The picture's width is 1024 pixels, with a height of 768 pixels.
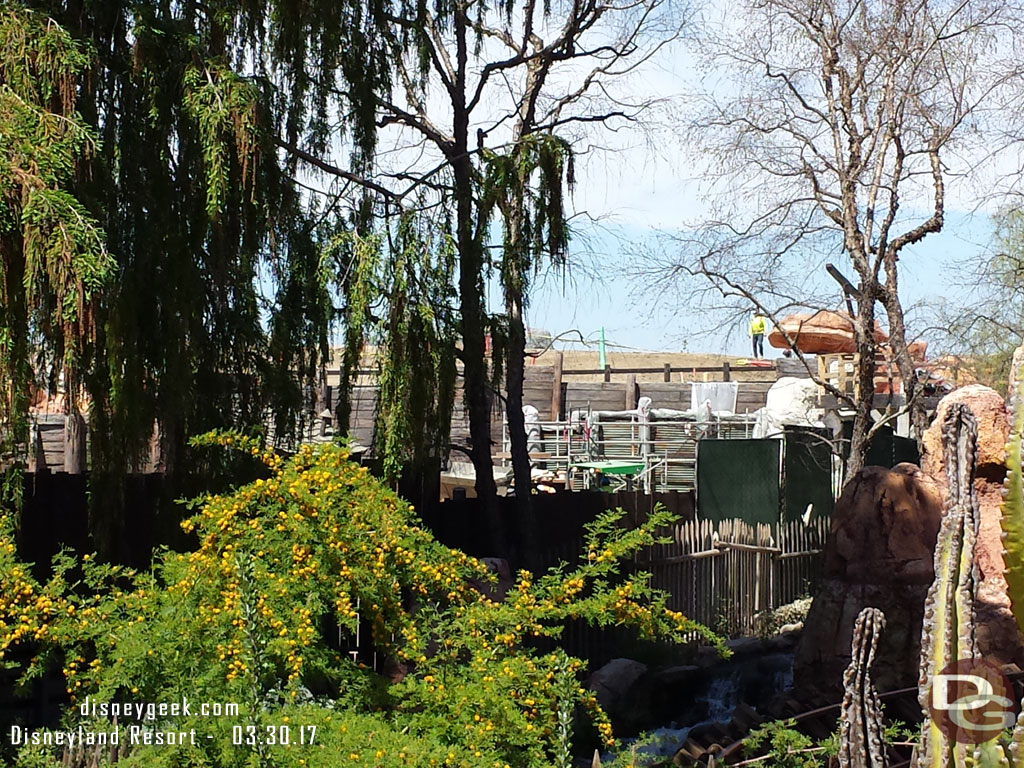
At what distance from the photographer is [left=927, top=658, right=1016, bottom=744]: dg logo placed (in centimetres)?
267

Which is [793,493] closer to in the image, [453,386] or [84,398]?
[453,386]

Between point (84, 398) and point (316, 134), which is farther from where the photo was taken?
point (316, 134)

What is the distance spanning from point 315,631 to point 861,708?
296cm

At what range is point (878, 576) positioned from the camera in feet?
32.4

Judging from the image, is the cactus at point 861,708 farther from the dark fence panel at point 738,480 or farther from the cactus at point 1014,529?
the dark fence panel at point 738,480

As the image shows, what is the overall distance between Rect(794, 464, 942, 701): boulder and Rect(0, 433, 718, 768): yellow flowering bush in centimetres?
410

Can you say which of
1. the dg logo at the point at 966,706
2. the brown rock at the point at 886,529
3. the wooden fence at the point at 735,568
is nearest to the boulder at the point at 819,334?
the wooden fence at the point at 735,568

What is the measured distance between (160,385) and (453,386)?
2.57 m

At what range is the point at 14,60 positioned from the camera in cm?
596

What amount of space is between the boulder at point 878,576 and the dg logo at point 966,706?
23.1 ft

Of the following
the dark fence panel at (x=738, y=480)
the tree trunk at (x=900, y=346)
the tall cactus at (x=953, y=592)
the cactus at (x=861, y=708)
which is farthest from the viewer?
the dark fence panel at (x=738, y=480)

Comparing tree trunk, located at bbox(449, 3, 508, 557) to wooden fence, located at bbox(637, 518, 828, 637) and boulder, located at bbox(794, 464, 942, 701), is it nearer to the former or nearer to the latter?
wooden fence, located at bbox(637, 518, 828, 637)

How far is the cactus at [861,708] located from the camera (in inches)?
118

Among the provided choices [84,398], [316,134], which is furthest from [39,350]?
[316,134]
